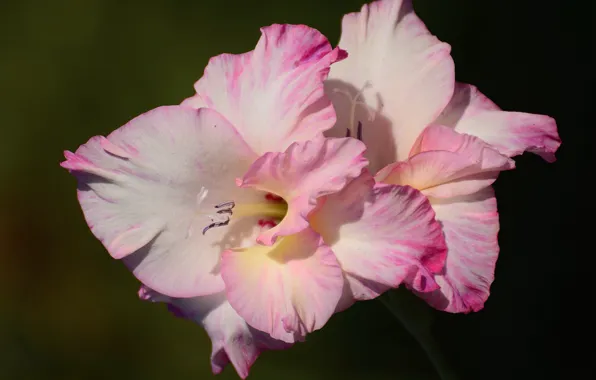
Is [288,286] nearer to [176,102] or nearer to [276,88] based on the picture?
[276,88]

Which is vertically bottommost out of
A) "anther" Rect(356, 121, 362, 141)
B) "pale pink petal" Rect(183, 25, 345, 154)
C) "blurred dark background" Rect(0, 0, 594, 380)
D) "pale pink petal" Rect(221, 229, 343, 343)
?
"blurred dark background" Rect(0, 0, 594, 380)

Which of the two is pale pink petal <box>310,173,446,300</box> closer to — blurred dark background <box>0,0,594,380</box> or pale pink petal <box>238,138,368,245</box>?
pale pink petal <box>238,138,368,245</box>

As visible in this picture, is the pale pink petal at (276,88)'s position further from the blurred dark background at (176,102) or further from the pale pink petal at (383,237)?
the blurred dark background at (176,102)

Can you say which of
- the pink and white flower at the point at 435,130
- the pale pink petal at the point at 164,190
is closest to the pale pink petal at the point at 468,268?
the pink and white flower at the point at 435,130

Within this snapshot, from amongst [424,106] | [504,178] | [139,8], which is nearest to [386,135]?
[424,106]

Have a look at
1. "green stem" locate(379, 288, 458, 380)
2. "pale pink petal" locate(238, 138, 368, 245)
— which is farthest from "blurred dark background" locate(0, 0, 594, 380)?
"pale pink petal" locate(238, 138, 368, 245)

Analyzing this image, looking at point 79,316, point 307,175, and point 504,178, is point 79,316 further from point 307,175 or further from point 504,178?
point 307,175
